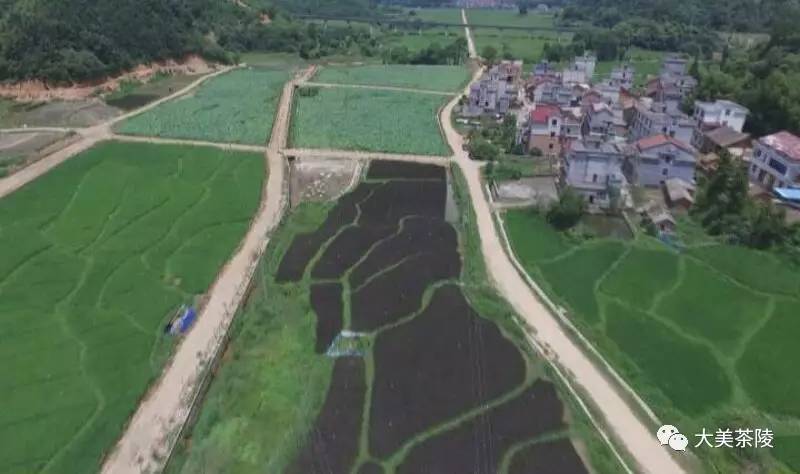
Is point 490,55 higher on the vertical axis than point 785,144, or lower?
lower

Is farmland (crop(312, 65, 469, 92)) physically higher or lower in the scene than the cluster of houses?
lower

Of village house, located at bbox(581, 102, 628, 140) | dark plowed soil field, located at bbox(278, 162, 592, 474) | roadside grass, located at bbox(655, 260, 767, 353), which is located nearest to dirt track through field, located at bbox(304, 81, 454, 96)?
village house, located at bbox(581, 102, 628, 140)

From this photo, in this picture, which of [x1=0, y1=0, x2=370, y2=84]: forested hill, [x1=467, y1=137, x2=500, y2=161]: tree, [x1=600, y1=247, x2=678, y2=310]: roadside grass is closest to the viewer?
[x1=600, y1=247, x2=678, y2=310]: roadside grass

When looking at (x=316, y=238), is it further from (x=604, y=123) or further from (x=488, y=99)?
(x=488, y=99)

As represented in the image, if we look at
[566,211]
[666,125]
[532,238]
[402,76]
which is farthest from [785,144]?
[402,76]

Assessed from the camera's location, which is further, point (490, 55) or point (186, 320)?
point (490, 55)

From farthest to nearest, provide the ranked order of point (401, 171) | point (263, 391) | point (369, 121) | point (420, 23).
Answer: point (420, 23)
point (369, 121)
point (401, 171)
point (263, 391)

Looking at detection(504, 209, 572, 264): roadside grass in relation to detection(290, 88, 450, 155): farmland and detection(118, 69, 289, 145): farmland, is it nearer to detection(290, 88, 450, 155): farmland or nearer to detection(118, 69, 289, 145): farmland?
detection(290, 88, 450, 155): farmland

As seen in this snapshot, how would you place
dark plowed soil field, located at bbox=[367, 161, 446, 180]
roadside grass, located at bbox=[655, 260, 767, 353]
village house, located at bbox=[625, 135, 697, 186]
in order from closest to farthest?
roadside grass, located at bbox=[655, 260, 767, 353] → village house, located at bbox=[625, 135, 697, 186] → dark plowed soil field, located at bbox=[367, 161, 446, 180]

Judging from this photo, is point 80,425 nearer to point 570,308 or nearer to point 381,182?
point 570,308
